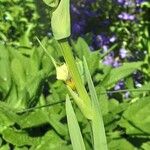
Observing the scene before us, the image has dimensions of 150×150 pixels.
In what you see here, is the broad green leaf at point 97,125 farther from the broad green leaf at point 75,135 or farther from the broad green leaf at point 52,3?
the broad green leaf at point 52,3

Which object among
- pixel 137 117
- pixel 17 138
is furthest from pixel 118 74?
pixel 17 138

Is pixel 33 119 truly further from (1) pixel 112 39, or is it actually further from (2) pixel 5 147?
(1) pixel 112 39

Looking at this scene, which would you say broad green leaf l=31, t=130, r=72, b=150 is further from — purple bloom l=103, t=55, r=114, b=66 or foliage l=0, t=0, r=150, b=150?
purple bloom l=103, t=55, r=114, b=66

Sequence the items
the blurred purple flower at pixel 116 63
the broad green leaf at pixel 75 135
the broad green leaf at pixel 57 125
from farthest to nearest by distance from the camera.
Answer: the blurred purple flower at pixel 116 63 → the broad green leaf at pixel 57 125 → the broad green leaf at pixel 75 135

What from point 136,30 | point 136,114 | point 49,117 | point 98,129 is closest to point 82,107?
point 98,129

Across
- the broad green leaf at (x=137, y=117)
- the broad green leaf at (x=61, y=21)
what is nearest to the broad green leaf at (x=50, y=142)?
the broad green leaf at (x=137, y=117)

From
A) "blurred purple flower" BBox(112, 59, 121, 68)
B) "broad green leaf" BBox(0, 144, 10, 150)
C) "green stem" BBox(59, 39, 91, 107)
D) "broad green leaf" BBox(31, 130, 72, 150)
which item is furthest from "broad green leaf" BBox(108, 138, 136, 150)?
"green stem" BBox(59, 39, 91, 107)
